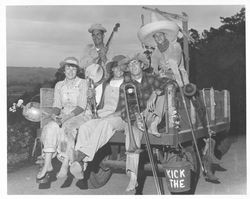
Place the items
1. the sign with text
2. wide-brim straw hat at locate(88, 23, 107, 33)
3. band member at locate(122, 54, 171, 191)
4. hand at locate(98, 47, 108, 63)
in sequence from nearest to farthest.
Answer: the sign with text, band member at locate(122, 54, 171, 191), wide-brim straw hat at locate(88, 23, 107, 33), hand at locate(98, 47, 108, 63)

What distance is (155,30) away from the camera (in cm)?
432

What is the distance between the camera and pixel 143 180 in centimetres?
426

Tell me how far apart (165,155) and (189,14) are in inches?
61.4

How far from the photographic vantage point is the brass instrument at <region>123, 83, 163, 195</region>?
3.85m

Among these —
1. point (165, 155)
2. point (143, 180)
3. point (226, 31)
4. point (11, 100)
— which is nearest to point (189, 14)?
point (226, 31)

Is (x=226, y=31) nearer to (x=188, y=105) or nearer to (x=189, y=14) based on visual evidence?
(x=189, y=14)

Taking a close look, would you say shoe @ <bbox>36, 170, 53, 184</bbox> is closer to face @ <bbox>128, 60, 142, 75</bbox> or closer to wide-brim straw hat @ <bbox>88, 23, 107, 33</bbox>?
face @ <bbox>128, 60, 142, 75</bbox>

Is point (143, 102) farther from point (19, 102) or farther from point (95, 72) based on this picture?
point (19, 102)

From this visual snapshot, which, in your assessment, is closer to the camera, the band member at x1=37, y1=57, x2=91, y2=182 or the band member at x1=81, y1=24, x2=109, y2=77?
the band member at x1=37, y1=57, x2=91, y2=182

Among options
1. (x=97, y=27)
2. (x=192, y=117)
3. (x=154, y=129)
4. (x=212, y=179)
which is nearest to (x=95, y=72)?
(x=97, y=27)

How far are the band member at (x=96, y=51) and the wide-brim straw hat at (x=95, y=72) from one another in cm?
5

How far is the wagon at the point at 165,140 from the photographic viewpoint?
12.5ft

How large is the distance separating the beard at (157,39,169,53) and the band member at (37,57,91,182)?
911 mm

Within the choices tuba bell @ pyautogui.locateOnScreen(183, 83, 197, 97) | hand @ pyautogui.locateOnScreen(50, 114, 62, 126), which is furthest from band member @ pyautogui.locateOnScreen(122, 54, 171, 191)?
hand @ pyautogui.locateOnScreen(50, 114, 62, 126)
